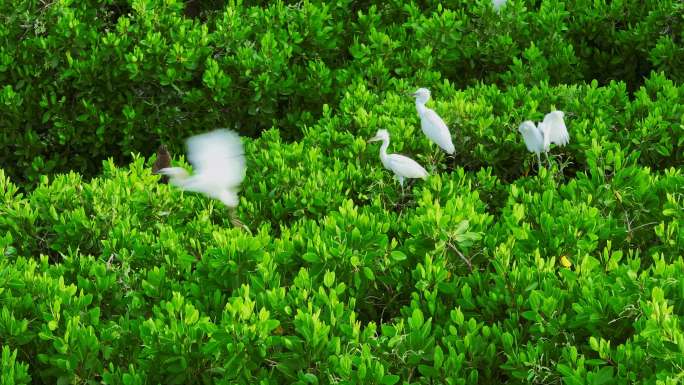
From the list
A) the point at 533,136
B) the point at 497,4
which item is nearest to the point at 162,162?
the point at 533,136

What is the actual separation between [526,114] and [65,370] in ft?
11.0

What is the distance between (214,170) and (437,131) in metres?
1.29

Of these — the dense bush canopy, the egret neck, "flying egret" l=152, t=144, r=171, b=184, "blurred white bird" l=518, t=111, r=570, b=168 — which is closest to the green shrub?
the dense bush canopy

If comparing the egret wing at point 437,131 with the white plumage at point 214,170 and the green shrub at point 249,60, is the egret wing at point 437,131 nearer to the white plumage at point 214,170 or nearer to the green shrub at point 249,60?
the white plumage at point 214,170

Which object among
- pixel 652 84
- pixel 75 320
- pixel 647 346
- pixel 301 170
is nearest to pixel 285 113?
pixel 301 170

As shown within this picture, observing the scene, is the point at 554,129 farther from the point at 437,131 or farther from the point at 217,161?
the point at 217,161

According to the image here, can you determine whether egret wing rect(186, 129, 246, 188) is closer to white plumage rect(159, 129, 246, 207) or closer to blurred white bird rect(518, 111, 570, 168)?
white plumage rect(159, 129, 246, 207)

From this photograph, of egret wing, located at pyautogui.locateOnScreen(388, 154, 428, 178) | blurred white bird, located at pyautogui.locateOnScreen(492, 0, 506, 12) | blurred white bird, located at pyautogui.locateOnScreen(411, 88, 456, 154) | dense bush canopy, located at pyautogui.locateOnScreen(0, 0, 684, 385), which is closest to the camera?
dense bush canopy, located at pyautogui.locateOnScreen(0, 0, 684, 385)

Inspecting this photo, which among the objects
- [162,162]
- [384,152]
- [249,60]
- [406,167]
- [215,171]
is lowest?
[406,167]

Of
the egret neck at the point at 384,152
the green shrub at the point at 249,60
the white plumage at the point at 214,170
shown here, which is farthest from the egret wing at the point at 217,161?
the green shrub at the point at 249,60

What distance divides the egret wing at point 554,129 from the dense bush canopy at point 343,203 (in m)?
0.18

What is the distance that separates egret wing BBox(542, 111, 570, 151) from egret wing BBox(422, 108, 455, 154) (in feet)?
1.75

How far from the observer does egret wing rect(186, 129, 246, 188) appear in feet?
16.3

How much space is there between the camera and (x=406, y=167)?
15.8 feet
